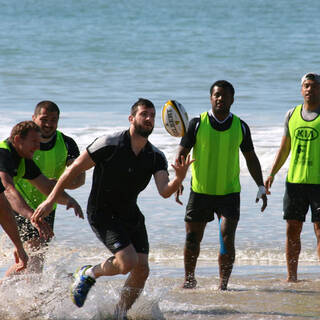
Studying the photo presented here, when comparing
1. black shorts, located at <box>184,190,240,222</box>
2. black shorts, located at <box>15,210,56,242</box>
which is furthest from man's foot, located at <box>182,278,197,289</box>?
black shorts, located at <box>15,210,56,242</box>

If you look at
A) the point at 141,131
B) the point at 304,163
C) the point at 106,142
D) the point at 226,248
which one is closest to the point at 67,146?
the point at 106,142

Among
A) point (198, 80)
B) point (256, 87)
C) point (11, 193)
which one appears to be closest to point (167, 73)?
point (198, 80)

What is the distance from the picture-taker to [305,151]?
7.72 metres

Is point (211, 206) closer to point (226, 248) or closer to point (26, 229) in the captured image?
point (226, 248)

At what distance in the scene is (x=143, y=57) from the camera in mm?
35250

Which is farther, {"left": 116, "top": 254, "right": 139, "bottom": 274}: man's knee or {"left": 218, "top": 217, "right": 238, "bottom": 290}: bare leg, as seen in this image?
{"left": 218, "top": 217, "right": 238, "bottom": 290}: bare leg

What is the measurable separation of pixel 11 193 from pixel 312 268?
3.85 m

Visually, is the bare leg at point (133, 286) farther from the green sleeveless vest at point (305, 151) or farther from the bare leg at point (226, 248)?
the green sleeveless vest at point (305, 151)

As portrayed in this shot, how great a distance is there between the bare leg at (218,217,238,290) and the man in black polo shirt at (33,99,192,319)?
1.42 meters

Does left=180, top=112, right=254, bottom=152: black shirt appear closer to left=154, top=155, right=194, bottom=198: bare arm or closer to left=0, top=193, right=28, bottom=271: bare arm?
left=154, top=155, right=194, bottom=198: bare arm

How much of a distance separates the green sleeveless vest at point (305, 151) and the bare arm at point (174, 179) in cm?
210

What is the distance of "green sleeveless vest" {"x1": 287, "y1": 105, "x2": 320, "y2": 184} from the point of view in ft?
25.2

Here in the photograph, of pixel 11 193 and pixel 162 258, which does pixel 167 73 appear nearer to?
pixel 162 258

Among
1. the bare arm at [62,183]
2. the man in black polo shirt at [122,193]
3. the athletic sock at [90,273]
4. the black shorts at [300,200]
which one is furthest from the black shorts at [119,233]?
the black shorts at [300,200]
